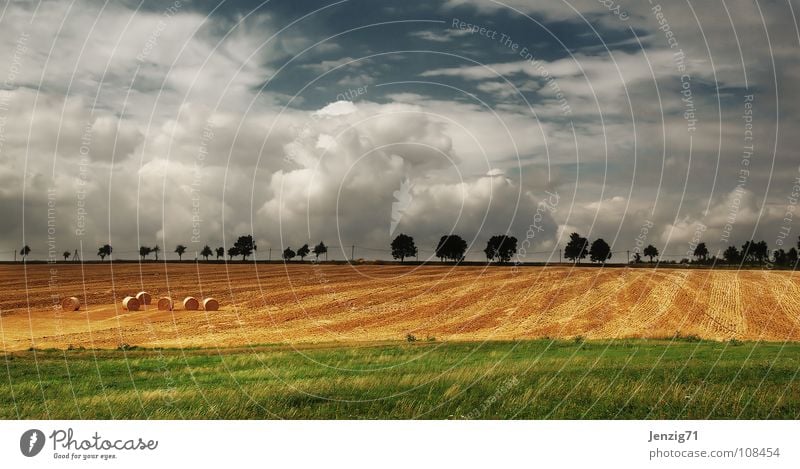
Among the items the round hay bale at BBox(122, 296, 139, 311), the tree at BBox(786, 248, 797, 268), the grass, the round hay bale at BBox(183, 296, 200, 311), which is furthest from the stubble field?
the tree at BBox(786, 248, 797, 268)

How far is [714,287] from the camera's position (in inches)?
2269

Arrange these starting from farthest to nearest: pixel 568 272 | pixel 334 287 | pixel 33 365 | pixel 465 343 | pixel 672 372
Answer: pixel 568 272 < pixel 334 287 < pixel 465 343 < pixel 33 365 < pixel 672 372

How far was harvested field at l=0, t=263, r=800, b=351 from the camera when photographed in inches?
1341

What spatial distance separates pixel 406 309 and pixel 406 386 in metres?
24.9

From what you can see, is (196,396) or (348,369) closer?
(196,396)

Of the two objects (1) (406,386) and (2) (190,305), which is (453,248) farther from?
(1) (406,386)

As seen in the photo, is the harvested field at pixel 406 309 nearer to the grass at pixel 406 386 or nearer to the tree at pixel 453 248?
the tree at pixel 453 248

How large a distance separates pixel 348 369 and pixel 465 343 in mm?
9514

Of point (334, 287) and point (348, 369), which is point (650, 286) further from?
point (348, 369)

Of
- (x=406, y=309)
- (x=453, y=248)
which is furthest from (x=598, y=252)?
(x=406, y=309)

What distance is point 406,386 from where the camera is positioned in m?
17.4

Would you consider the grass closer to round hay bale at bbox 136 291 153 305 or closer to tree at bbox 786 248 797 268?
round hay bale at bbox 136 291 153 305
